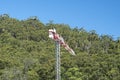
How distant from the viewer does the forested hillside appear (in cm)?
4828

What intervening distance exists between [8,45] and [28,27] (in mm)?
15667

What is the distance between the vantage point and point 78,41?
70.8 m

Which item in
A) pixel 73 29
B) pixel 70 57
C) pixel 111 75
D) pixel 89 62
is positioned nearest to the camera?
pixel 111 75

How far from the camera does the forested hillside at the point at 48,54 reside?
48281 mm

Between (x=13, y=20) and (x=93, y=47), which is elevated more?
(x=13, y=20)

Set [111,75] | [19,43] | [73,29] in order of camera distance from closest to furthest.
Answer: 1. [111,75]
2. [19,43]
3. [73,29]

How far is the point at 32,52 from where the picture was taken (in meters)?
62.2

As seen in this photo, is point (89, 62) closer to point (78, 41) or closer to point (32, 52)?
point (32, 52)

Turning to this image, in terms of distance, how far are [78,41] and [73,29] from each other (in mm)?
11679

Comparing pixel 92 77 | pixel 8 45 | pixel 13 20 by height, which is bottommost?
pixel 92 77

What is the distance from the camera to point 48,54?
5931 centimetres

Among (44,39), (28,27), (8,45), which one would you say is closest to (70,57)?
(8,45)

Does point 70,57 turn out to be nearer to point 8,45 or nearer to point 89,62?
point 89,62

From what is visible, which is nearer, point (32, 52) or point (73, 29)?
point (32, 52)
